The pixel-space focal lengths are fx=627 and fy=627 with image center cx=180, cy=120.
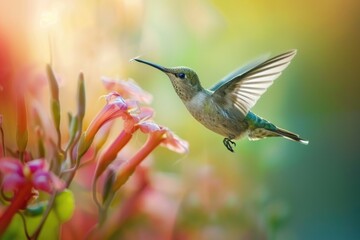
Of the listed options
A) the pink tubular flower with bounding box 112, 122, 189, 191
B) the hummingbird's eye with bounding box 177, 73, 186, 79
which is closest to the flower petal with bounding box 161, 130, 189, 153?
the pink tubular flower with bounding box 112, 122, 189, 191

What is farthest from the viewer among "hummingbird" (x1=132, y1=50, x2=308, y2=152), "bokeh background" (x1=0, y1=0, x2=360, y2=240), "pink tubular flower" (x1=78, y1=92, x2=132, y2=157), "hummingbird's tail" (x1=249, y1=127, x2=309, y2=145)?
"bokeh background" (x1=0, y1=0, x2=360, y2=240)

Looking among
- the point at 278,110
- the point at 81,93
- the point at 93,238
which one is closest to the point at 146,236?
the point at 93,238

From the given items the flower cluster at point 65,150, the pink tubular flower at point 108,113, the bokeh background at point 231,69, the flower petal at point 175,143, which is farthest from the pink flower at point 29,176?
the bokeh background at point 231,69

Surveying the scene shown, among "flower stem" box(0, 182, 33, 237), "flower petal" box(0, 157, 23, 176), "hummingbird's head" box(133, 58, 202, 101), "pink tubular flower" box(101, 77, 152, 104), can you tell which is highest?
"hummingbird's head" box(133, 58, 202, 101)

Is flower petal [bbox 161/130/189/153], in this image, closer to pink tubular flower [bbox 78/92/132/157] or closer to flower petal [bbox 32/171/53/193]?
pink tubular flower [bbox 78/92/132/157]

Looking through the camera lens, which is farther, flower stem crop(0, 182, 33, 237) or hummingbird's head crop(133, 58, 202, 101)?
hummingbird's head crop(133, 58, 202, 101)

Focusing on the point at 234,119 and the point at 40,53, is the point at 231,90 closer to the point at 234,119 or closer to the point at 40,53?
the point at 234,119

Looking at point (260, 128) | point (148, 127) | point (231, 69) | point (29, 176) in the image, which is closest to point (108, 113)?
point (148, 127)
